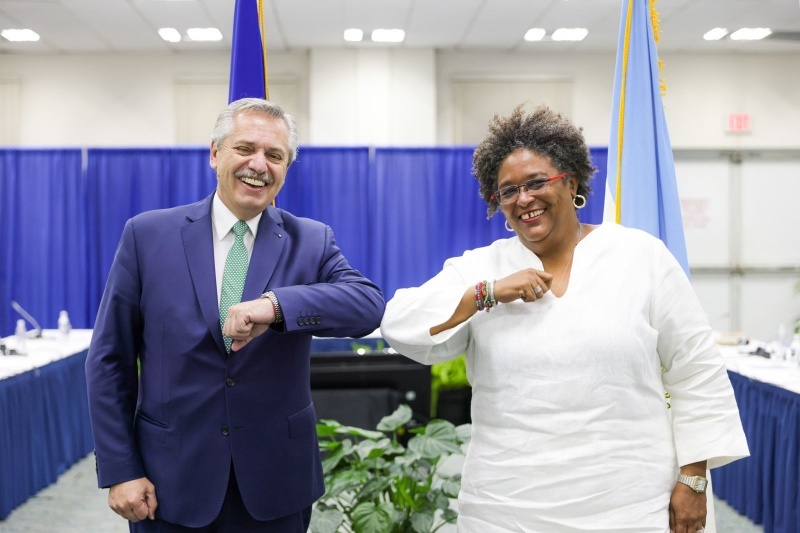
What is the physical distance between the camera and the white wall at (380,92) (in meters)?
8.35

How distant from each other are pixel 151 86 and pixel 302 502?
25.6 ft

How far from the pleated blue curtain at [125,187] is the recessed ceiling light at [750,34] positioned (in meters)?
5.53

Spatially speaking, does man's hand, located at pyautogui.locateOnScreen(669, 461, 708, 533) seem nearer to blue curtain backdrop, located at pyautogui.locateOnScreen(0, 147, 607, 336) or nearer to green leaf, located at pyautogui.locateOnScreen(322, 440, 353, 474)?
green leaf, located at pyautogui.locateOnScreen(322, 440, 353, 474)

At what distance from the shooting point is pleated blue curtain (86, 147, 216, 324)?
7.59 metres

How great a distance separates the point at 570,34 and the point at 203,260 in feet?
23.0

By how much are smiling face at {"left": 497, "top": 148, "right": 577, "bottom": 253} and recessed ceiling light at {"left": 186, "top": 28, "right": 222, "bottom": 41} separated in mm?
6654

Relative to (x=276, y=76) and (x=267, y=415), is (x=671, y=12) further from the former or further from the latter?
(x=267, y=415)

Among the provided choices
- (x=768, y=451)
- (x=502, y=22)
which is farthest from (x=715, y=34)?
(x=768, y=451)

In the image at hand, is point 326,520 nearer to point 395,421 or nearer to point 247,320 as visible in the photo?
point 395,421

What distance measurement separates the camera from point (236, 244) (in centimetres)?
168

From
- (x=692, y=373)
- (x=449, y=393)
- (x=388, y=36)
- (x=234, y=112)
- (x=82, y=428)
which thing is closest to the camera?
(x=692, y=373)

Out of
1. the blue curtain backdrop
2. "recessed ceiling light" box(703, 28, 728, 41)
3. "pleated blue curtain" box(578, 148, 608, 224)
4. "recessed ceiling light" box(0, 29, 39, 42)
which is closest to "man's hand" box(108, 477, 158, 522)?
the blue curtain backdrop

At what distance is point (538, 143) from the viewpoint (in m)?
1.63

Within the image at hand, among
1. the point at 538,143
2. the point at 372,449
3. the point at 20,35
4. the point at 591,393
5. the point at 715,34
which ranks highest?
the point at 715,34
